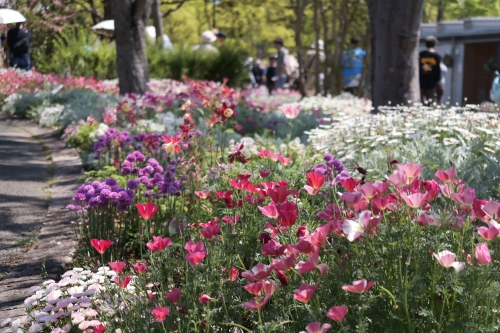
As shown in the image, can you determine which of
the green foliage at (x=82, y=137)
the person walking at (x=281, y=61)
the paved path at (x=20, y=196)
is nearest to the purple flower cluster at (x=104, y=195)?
the paved path at (x=20, y=196)

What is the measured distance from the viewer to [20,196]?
678 cm

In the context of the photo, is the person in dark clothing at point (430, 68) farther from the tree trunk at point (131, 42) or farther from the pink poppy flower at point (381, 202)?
the pink poppy flower at point (381, 202)

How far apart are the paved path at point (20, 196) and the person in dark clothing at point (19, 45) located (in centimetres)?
718

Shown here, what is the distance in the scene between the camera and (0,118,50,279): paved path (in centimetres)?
504

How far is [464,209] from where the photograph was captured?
9.17ft

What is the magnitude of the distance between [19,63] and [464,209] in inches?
666

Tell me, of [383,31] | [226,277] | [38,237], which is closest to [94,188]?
[38,237]

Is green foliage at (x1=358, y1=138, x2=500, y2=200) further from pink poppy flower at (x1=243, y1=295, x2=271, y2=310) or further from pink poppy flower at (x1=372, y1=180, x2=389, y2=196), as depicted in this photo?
pink poppy flower at (x1=243, y1=295, x2=271, y2=310)

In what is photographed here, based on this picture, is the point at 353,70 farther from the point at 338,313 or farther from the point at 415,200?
the point at 338,313

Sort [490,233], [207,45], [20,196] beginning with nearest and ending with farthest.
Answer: [490,233] → [20,196] → [207,45]

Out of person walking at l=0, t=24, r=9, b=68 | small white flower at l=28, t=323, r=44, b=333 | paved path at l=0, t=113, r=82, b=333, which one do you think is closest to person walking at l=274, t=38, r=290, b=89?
person walking at l=0, t=24, r=9, b=68

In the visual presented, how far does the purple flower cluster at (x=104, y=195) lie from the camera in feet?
14.1

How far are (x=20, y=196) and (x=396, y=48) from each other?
14.9 feet

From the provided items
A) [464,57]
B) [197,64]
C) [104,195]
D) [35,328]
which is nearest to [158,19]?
[197,64]
